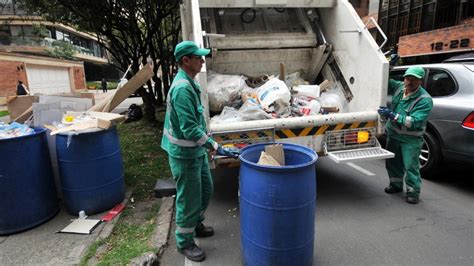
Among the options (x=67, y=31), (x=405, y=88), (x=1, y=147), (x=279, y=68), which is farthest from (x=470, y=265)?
(x=67, y=31)

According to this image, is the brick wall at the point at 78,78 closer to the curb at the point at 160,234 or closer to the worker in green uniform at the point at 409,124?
the curb at the point at 160,234

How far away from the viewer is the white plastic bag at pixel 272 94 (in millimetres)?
3672

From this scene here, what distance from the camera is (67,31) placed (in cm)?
4178

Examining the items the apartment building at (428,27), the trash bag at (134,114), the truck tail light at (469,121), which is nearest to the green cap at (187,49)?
the truck tail light at (469,121)

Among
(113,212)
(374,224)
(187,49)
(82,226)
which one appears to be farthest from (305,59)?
(82,226)

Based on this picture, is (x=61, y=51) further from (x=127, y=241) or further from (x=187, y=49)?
(x=187, y=49)

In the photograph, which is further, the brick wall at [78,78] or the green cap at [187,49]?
the brick wall at [78,78]

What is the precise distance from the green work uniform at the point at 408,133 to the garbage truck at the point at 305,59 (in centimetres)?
23

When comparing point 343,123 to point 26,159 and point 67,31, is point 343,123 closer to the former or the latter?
point 26,159

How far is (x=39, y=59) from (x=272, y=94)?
27.2m

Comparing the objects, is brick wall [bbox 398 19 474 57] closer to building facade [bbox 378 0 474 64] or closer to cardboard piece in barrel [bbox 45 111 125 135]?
building facade [bbox 378 0 474 64]

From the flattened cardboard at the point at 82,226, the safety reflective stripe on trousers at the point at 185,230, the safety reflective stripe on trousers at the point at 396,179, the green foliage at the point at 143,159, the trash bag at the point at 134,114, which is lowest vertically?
the flattened cardboard at the point at 82,226

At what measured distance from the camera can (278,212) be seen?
7.09 ft

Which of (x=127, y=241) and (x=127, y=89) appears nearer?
(x=127, y=241)
